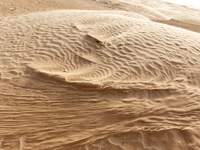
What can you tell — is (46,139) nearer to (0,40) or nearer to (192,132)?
(192,132)

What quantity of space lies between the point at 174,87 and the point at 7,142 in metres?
3.57

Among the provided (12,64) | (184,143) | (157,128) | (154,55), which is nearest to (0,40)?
(12,64)

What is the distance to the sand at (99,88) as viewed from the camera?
2.67 metres

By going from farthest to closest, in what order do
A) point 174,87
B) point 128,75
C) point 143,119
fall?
point 128,75 → point 174,87 → point 143,119

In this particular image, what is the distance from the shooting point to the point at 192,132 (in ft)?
8.90

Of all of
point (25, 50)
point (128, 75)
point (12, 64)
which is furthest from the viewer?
point (25, 50)

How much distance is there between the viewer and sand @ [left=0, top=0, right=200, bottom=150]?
2.67 meters

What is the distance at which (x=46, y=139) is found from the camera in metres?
2.65

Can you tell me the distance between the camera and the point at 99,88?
334cm

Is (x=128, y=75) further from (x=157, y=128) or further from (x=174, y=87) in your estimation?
(x=157, y=128)

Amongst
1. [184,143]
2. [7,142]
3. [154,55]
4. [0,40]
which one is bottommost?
[7,142]

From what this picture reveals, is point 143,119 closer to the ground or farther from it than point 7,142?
farther from it

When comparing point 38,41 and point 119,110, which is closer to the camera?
point 119,110

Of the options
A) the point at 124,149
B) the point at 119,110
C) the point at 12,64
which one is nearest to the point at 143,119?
the point at 119,110
